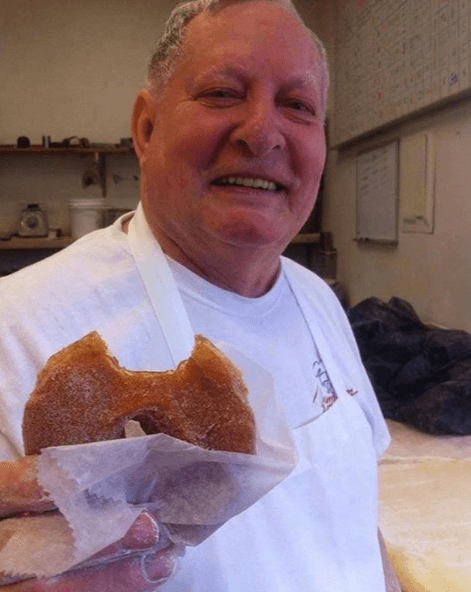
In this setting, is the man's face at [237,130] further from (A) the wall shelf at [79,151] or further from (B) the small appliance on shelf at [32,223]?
(B) the small appliance on shelf at [32,223]

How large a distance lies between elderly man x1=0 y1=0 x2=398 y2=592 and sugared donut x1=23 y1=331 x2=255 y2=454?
0.24 meters

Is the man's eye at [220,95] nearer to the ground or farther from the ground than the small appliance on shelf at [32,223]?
farther from the ground

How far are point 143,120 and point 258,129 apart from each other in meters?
0.24

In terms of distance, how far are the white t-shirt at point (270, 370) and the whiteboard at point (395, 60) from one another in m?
1.46

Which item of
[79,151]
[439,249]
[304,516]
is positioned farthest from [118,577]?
[79,151]

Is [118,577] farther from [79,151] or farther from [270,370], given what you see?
[79,151]

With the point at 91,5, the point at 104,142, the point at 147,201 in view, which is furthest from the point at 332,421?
the point at 91,5

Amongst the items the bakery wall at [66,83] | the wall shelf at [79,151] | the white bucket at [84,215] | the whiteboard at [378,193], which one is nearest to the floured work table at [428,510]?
the whiteboard at [378,193]

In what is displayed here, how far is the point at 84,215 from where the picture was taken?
365 centimetres

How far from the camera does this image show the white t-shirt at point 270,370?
81cm

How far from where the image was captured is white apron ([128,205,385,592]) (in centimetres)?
82

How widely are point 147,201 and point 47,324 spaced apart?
0.89ft

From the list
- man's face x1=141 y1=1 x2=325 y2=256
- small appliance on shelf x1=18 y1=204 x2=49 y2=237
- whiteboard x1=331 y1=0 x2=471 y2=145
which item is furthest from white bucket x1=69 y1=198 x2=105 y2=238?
man's face x1=141 y1=1 x2=325 y2=256

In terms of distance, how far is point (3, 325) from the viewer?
31.9 inches
